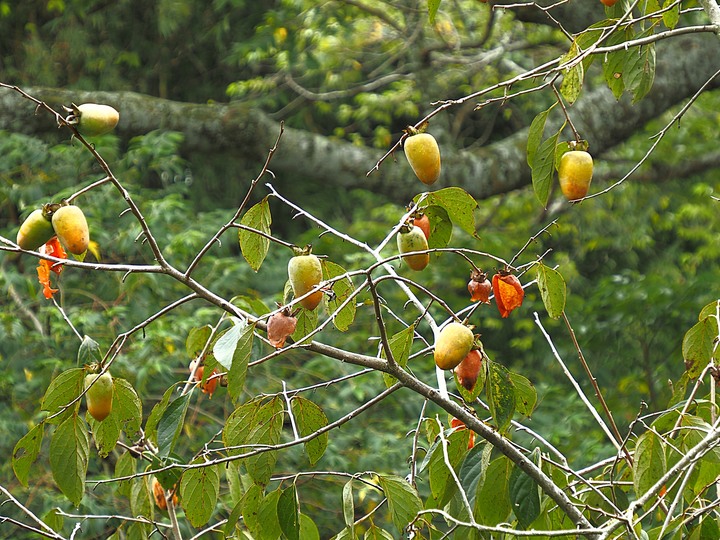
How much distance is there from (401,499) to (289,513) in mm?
111

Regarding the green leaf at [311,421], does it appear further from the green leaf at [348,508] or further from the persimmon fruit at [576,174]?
the persimmon fruit at [576,174]

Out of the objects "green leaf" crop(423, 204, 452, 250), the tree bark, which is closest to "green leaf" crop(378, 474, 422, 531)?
"green leaf" crop(423, 204, 452, 250)

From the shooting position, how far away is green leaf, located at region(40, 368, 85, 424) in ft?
2.82

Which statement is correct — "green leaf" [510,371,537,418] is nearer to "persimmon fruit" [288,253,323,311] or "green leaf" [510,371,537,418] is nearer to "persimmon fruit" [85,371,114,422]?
"persimmon fruit" [288,253,323,311]

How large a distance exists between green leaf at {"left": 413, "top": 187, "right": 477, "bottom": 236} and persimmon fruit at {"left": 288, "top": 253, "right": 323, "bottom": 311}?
0.55 ft

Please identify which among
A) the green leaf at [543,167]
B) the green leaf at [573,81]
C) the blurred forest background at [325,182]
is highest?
the green leaf at [573,81]

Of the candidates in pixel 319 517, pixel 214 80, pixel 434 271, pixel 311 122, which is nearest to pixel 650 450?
pixel 319 517

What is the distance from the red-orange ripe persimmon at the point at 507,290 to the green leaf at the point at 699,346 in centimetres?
23

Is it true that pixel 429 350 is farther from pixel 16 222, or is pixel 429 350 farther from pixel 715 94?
pixel 715 94

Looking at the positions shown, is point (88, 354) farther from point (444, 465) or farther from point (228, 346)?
point (444, 465)

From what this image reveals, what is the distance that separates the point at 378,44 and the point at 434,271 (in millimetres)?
1196

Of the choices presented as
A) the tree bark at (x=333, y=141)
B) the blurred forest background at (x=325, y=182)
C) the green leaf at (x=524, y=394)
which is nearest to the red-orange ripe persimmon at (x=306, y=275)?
the green leaf at (x=524, y=394)

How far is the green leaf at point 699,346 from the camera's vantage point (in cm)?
102

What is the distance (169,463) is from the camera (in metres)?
0.88
